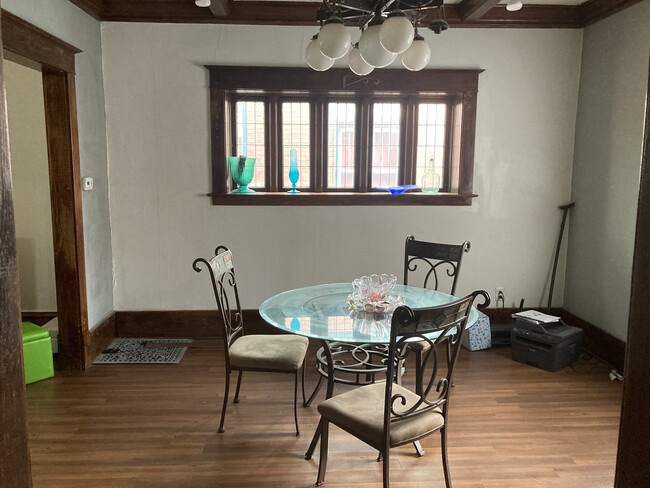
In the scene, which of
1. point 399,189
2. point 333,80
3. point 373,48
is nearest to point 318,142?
point 333,80

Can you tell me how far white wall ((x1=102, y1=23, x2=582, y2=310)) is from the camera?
164 inches

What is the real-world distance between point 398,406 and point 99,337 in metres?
2.75

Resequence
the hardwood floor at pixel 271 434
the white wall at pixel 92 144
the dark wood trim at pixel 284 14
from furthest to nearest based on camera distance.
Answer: the dark wood trim at pixel 284 14 → the white wall at pixel 92 144 → the hardwood floor at pixel 271 434

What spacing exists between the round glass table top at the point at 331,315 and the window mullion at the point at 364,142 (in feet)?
4.74

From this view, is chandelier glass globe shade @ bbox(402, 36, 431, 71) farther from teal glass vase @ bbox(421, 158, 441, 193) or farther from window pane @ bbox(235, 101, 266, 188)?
window pane @ bbox(235, 101, 266, 188)

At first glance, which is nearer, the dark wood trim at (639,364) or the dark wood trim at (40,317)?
the dark wood trim at (639,364)

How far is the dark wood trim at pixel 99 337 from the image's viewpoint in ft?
12.4

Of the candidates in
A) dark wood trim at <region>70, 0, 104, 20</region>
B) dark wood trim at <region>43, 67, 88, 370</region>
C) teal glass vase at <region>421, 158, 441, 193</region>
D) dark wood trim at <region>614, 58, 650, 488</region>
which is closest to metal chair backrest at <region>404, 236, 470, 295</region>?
teal glass vase at <region>421, 158, 441, 193</region>

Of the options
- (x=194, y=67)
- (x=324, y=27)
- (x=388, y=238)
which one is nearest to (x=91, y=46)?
(x=194, y=67)

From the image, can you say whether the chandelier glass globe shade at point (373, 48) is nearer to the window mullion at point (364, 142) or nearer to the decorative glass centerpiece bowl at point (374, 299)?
the decorative glass centerpiece bowl at point (374, 299)

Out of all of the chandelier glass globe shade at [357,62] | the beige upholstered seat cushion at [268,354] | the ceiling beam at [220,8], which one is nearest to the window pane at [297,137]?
the ceiling beam at [220,8]

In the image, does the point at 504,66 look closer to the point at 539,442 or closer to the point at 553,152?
the point at 553,152

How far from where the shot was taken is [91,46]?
3908mm

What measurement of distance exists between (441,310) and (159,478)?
1.58m
